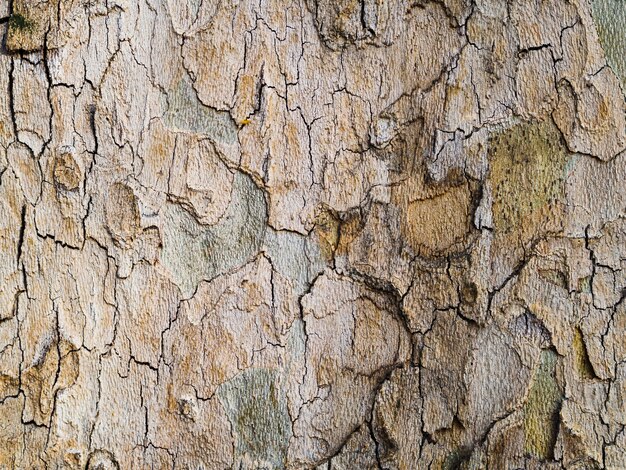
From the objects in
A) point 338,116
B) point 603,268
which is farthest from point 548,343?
point 338,116

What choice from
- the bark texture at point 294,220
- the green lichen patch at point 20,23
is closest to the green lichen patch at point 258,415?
the bark texture at point 294,220

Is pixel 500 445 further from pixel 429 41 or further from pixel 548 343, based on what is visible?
pixel 429 41

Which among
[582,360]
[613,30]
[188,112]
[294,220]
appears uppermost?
[613,30]

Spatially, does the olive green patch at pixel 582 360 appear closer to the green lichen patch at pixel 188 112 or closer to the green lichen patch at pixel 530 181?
the green lichen patch at pixel 530 181

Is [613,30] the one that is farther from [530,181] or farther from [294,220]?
[294,220]

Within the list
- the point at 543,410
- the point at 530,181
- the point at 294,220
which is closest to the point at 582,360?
the point at 543,410

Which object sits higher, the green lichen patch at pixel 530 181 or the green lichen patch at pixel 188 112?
the green lichen patch at pixel 188 112

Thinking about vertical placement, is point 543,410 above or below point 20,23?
below
